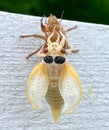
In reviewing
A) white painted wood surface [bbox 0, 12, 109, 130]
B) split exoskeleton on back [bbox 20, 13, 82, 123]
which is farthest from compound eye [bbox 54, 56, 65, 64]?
white painted wood surface [bbox 0, 12, 109, 130]

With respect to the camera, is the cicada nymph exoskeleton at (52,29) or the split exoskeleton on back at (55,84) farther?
the cicada nymph exoskeleton at (52,29)

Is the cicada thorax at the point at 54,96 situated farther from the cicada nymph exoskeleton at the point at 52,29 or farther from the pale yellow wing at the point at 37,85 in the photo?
the cicada nymph exoskeleton at the point at 52,29

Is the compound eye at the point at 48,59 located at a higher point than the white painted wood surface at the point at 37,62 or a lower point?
higher

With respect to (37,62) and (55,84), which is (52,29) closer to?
(37,62)

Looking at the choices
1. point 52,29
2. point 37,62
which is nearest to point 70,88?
point 37,62

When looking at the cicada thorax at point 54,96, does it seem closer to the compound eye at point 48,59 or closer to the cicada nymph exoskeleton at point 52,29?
the compound eye at point 48,59

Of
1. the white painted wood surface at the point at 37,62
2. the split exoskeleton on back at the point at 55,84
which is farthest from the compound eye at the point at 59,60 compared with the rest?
the white painted wood surface at the point at 37,62
